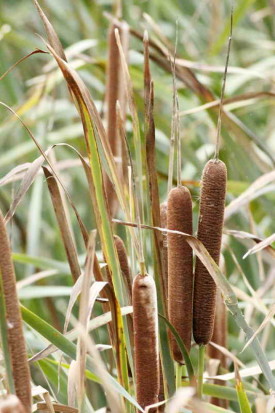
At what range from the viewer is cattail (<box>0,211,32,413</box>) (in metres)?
0.61

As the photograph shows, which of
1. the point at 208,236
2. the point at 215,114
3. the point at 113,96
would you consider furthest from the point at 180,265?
the point at 215,114

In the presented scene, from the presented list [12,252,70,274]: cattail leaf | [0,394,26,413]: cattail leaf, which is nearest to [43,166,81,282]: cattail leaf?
[0,394,26,413]: cattail leaf

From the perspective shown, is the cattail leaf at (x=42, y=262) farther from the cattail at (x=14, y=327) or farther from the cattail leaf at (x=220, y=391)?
the cattail at (x=14, y=327)

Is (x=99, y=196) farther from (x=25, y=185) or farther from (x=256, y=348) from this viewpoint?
(x=256, y=348)

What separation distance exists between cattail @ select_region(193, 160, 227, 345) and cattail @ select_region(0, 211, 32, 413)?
194mm

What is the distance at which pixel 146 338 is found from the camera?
0.70 m

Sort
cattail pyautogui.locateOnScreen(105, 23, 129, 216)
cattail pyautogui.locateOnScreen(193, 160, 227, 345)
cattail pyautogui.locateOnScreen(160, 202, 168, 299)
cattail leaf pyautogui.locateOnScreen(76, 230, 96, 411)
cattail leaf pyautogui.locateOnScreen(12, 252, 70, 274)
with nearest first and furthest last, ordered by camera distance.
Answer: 1. cattail leaf pyautogui.locateOnScreen(76, 230, 96, 411)
2. cattail pyautogui.locateOnScreen(193, 160, 227, 345)
3. cattail pyautogui.locateOnScreen(160, 202, 168, 299)
4. cattail pyautogui.locateOnScreen(105, 23, 129, 216)
5. cattail leaf pyautogui.locateOnScreen(12, 252, 70, 274)

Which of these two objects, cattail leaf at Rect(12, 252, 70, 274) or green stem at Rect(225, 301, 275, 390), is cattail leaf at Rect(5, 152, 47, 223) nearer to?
Answer: green stem at Rect(225, 301, 275, 390)

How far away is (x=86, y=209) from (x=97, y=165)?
1268 millimetres

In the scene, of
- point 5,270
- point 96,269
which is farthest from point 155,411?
point 5,270

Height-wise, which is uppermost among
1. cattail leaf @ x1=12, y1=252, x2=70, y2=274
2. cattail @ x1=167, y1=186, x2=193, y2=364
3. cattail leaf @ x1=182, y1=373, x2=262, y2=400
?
cattail leaf @ x1=12, y1=252, x2=70, y2=274

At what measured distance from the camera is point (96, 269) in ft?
2.77

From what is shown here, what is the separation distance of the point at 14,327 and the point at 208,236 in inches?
8.4

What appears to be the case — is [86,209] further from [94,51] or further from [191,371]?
[191,371]
